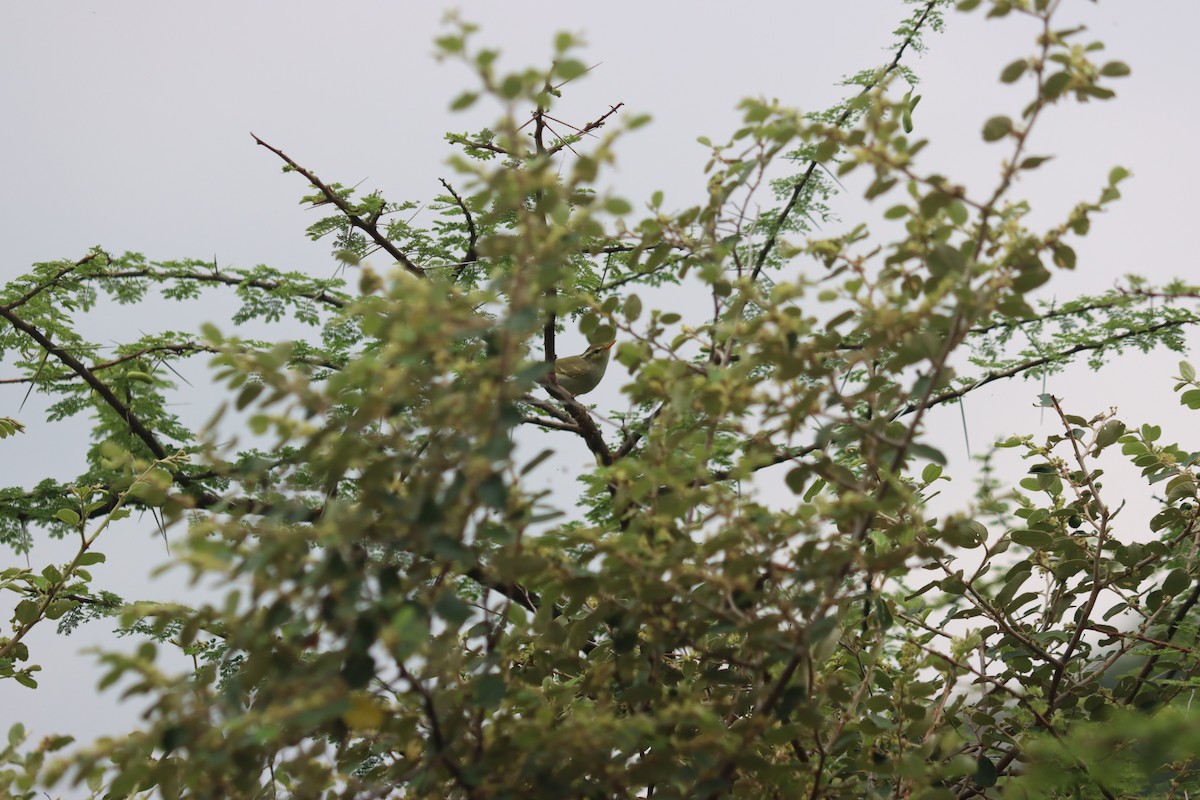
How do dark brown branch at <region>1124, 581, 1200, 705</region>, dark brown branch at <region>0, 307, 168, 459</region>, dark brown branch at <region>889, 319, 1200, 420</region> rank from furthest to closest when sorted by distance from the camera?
1. dark brown branch at <region>0, 307, 168, 459</region>
2. dark brown branch at <region>889, 319, 1200, 420</region>
3. dark brown branch at <region>1124, 581, 1200, 705</region>

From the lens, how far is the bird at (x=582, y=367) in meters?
3.32

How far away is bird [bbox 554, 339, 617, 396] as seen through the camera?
131 inches

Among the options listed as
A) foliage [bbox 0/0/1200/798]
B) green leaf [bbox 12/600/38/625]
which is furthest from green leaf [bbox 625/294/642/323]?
green leaf [bbox 12/600/38/625]

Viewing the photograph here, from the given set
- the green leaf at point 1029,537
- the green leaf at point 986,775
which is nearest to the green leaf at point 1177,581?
the green leaf at point 1029,537

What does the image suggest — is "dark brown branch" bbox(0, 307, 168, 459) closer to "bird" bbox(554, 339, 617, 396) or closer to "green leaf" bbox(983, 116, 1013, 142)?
"bird" bbox(554, 339, 617, 396)

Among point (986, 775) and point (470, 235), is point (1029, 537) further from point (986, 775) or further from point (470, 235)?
point (470, 235)

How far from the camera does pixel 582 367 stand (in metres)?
3.33

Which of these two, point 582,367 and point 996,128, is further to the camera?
point 582,367

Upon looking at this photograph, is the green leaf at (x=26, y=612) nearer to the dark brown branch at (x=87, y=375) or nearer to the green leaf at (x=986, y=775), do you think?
the dark brown branch at (x=87, y=375)

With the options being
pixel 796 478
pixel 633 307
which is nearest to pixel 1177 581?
pixel 796 478

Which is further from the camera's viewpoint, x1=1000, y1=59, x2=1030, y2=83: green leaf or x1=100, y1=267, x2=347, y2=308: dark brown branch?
x1=100, y1=267, x2=347, y2=308: dark brown branch

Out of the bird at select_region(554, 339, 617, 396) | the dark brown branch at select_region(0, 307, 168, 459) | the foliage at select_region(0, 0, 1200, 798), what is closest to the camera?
the foliage at select_region(0, 0, 1200, 798)

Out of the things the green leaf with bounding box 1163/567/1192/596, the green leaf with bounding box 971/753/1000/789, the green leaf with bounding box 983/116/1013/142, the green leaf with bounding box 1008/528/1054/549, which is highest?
the green leaf with bounding box 983/116/1013/142

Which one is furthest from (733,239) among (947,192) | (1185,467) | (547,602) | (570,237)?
(1185,467)
